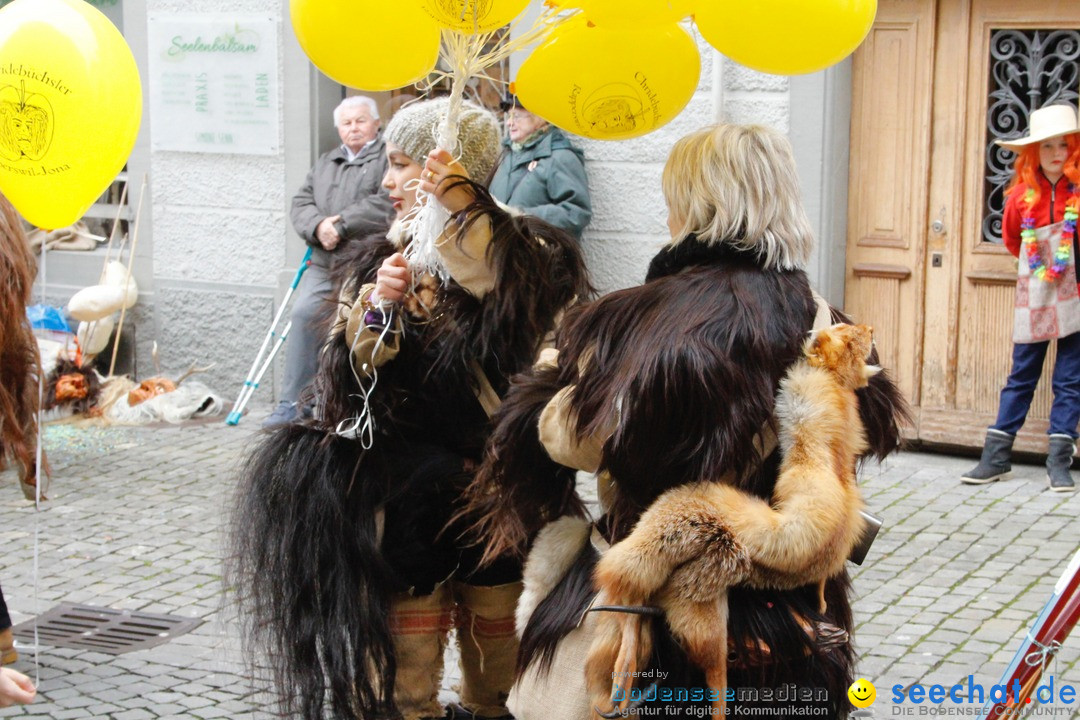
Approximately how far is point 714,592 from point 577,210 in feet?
15.9

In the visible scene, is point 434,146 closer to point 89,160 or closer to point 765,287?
point 89,160

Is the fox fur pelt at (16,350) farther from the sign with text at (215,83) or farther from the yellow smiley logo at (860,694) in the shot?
the sign with text at (215,83)

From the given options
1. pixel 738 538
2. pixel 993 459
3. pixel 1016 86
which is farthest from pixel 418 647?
pixel 1016 86

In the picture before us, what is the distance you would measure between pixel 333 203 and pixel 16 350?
3.51 m

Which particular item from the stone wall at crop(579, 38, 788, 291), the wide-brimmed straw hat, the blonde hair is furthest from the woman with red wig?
the blonde hair

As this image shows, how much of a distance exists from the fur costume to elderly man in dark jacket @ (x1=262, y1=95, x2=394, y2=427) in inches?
118

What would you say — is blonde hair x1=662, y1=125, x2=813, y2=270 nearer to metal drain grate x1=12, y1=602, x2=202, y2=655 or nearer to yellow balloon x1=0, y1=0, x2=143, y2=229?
yellow balloon x1=0, y1=0, x2=143, y2=229

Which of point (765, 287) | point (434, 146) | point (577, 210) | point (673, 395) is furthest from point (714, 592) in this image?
point (577, 210)

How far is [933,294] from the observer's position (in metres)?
7.29

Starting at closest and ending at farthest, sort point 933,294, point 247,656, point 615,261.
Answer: point 247,656 → point 933,294 → point 615,261

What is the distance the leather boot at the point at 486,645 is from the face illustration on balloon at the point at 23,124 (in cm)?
163

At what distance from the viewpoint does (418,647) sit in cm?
379

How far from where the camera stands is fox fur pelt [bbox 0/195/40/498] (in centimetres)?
446

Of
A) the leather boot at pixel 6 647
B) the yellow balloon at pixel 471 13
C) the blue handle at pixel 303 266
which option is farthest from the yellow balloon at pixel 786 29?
the blue handle at pixel 303 266
